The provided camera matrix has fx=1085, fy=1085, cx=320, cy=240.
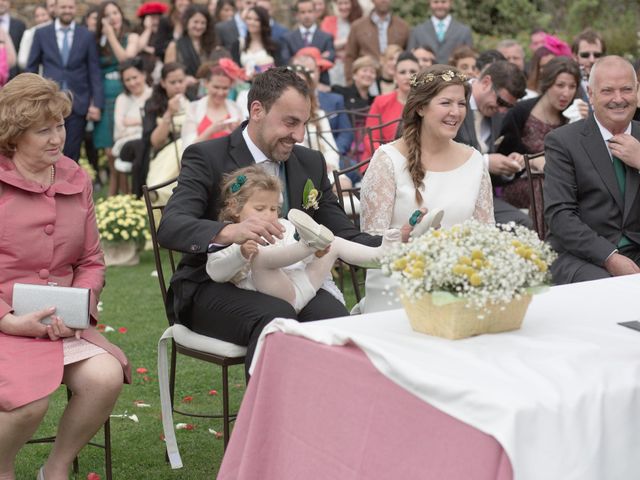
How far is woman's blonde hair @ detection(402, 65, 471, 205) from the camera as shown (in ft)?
15.8

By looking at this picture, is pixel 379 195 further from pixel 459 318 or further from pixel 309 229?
pixel 459 318

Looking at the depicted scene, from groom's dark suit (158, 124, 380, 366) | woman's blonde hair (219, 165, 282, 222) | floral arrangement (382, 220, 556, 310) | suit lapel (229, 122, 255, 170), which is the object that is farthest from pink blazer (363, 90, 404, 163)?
floral arrangement (382, 220, 556, 310)

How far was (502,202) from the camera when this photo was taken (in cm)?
670

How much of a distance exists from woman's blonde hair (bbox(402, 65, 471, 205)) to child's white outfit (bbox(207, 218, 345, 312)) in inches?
31.8

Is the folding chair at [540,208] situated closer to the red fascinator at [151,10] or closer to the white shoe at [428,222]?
the white shoe at [428,222]

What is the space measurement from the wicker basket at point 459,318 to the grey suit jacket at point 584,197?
1.94 m

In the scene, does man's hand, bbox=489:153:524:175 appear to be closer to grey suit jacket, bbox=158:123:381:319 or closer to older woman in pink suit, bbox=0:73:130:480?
grey suit jacket, bbox=158:123:381:319

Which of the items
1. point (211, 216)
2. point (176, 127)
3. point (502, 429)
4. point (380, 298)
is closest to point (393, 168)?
point (380, 298)

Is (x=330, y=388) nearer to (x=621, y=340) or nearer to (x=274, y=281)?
(x=621, y=340)

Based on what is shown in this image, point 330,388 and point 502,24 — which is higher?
point 330,388

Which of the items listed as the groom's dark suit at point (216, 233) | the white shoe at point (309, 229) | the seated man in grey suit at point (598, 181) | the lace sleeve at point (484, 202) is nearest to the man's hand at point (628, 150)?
the seated man in grey suit at point (598, 181)

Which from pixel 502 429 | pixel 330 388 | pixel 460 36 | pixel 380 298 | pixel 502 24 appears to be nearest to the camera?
pixel 502 429

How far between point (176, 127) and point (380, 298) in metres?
5.71

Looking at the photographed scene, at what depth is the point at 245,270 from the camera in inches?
163
